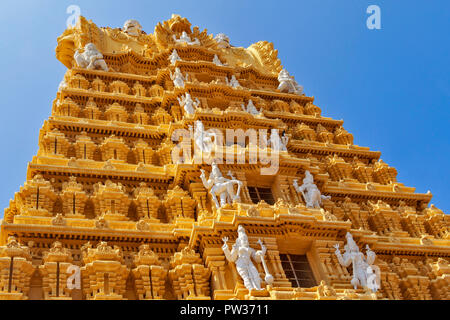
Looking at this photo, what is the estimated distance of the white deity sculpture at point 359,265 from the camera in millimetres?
18531

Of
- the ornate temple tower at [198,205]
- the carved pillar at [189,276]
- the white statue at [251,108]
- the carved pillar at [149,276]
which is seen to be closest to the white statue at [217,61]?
the ornate temple tower at [198,205]

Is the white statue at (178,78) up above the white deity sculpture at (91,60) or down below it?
below

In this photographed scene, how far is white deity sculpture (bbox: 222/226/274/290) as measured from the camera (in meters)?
17.4

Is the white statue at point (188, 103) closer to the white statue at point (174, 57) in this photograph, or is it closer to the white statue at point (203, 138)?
A: the white statue at point (203, 138)

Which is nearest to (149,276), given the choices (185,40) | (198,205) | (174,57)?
(198,205)

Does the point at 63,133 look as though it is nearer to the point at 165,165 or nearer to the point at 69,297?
the point at 165,165

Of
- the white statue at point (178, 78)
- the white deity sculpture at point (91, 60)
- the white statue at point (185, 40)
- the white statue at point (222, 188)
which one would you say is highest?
the white statue at point (185, 40)

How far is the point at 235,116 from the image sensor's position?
26.4m

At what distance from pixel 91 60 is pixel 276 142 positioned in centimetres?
1349

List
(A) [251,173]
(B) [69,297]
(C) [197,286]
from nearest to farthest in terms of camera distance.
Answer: (B) [69,297], (C) [197,286], (A) [251,173]

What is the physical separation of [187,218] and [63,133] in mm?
8129

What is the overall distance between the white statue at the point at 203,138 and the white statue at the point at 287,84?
12.7 meters
